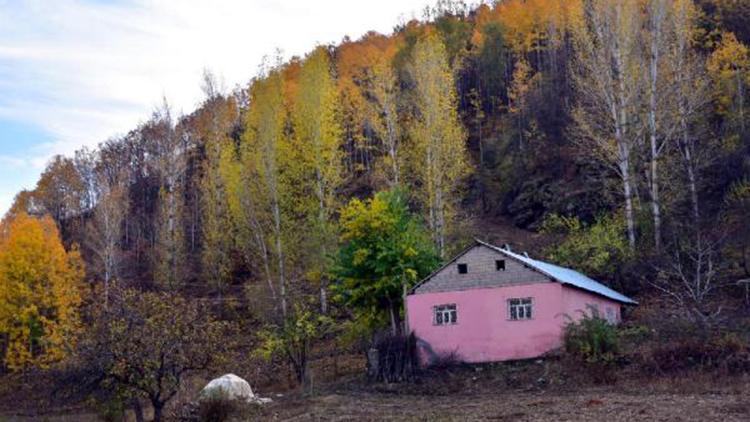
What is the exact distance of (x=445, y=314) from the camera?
81.4 feet

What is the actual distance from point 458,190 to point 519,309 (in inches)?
654

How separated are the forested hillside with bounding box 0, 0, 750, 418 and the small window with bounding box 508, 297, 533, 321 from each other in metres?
3.62

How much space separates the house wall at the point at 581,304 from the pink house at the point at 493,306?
32mm

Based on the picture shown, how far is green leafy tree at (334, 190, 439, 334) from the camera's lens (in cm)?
2519

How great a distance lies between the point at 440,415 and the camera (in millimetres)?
16188

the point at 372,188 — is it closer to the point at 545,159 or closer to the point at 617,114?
the point at 545,159

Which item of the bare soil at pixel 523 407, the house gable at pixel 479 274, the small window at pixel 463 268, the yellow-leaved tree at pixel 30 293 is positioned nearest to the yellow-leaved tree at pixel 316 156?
the house gable at pixel 479 274

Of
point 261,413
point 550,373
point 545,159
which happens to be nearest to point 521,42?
point 545,159

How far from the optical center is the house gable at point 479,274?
24078mm

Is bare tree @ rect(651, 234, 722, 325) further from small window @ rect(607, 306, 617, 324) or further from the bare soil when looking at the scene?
the bare soil

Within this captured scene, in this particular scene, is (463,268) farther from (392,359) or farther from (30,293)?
(30,293)

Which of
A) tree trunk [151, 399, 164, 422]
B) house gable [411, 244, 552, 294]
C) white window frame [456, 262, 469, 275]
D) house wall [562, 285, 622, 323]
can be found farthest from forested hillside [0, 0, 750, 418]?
tree trunk [151, 399, 164, 422]

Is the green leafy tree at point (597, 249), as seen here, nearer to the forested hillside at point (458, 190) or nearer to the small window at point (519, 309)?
the forested hillside at point (458, 190)

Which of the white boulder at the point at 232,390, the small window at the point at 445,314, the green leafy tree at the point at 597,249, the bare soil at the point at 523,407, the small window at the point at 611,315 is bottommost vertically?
the bare soil at the point at 523,407
